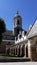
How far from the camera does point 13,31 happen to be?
273ft

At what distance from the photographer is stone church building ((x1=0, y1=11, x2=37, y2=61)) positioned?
28.9m

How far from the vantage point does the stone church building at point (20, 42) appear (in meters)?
28.9

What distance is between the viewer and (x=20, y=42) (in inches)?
1983

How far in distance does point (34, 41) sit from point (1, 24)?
927 centimetres

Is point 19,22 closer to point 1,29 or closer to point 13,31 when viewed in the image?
point 13,31

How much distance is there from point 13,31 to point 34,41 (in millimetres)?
54704

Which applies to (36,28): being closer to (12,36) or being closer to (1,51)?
(1,51)

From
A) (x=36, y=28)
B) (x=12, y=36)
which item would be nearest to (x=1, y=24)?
(x=36, y=28)

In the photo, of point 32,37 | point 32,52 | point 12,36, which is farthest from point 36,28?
point 12,36

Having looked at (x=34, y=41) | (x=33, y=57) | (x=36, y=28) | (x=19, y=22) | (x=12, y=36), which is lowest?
(x=33, y=57)

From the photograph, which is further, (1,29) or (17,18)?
(17,18)

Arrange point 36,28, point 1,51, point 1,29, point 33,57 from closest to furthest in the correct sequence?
point 33,57, point 36,28, point 1,29, point 1,51

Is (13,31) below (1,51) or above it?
above

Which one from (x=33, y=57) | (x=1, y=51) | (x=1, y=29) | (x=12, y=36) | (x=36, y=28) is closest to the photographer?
(x=33, y=57)
